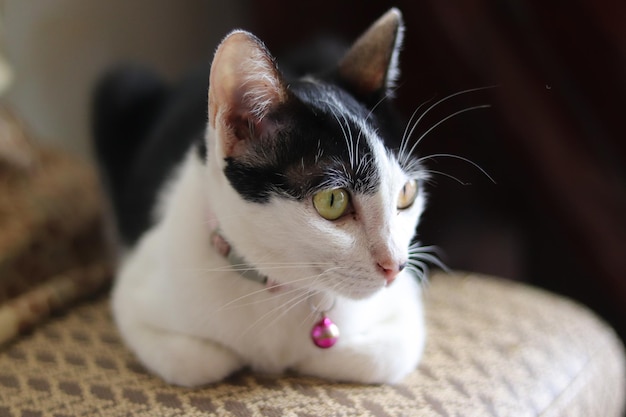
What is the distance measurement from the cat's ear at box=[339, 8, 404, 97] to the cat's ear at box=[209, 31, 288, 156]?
18 cm

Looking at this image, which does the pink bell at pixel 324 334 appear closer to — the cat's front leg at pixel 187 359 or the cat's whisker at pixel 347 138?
the cat's front leg at pixel 187 359

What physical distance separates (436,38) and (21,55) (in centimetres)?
106

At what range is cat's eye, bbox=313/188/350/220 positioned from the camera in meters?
0.75

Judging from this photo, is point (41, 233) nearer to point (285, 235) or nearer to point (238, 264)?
point (238, 264)

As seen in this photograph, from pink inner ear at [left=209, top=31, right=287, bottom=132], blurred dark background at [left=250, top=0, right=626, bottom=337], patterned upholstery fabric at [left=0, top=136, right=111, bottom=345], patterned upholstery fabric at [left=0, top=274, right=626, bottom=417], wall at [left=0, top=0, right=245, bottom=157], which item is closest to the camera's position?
pink inner ear at [left=209, top=31, right=287, bottom=132]

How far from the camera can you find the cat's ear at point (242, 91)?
704 mm

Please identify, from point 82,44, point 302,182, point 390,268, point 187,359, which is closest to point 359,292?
point 390,268

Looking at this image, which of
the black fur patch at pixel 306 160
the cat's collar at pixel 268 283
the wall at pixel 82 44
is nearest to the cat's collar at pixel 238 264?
the cat's collar at pixel 268 283

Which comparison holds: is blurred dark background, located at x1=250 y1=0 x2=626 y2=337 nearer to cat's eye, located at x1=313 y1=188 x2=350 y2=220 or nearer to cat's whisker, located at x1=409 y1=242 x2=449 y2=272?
cat's whisker, located at x1=409 y1=242 x2=449 y2=272

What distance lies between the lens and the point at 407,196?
2.75 feet

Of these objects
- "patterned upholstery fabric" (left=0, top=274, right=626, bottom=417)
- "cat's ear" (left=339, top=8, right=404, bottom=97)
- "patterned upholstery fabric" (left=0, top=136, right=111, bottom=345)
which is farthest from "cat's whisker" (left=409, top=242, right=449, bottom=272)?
"patterned upholstery fabric" (left=0, top=136, right=111, bottom=345)

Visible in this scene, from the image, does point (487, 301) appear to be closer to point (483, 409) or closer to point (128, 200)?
point (483, 409)

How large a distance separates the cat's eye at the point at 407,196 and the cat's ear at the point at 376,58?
0.49 feet

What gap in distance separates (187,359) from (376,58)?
1.64 ft
